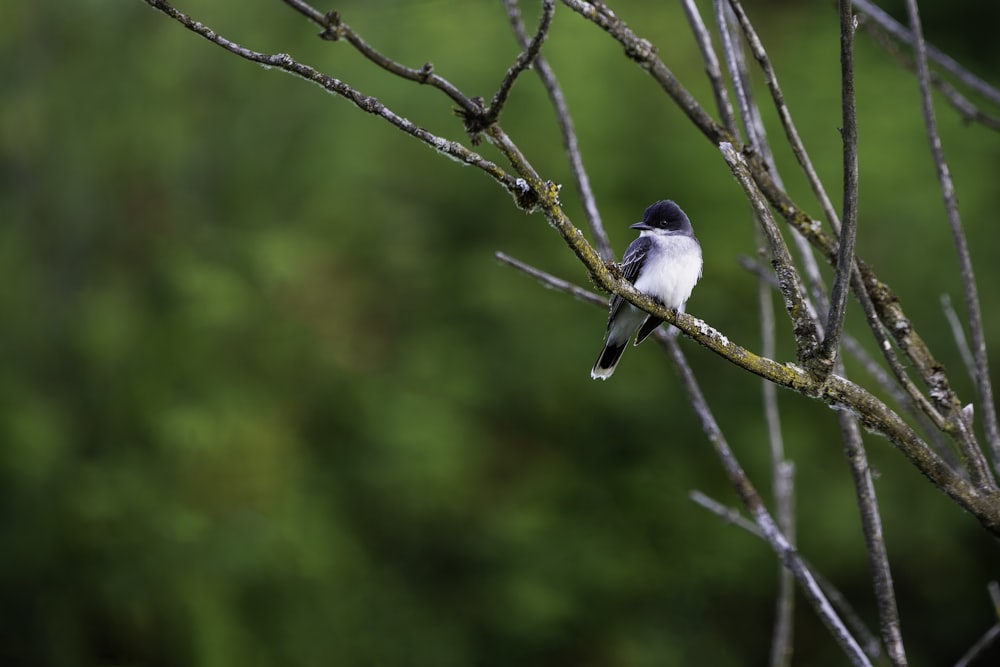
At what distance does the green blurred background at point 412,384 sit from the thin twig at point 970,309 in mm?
4117

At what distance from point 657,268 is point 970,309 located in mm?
1265

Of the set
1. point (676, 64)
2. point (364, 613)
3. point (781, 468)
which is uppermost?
point (676, 64)

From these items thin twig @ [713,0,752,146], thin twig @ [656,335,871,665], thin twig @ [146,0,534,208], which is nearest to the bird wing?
thin twig @ [656,335,871,665]

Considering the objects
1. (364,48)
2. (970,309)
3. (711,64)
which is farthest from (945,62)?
(364,48)

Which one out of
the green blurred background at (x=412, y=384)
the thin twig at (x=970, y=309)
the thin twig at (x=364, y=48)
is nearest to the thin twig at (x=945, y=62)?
the thin twig at (x=970, y=309)

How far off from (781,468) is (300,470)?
473cm

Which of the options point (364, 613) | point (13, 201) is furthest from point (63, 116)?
point (364, 613)

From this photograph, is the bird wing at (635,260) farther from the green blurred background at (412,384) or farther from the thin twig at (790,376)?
the green blurred background at (412,384)

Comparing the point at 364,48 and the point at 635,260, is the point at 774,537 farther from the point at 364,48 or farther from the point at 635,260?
the point at 635,260

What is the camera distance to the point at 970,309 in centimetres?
201

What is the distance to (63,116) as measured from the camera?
25.1 feet

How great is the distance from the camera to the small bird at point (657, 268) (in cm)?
316

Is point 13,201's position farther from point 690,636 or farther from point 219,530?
point 690,636

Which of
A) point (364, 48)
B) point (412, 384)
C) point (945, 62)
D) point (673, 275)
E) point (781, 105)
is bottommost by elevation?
point (412, 384)
